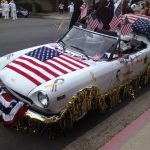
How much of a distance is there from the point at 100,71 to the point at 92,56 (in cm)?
50

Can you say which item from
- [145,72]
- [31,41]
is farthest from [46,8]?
[145,72]

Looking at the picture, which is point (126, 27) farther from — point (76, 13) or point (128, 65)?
point (76, 13)

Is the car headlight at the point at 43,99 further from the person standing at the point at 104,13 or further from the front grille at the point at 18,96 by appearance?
the person standing at the point at 104,13

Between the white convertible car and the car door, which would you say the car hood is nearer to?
the white convertible car

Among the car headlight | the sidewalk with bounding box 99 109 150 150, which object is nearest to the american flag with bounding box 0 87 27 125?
the car headlight

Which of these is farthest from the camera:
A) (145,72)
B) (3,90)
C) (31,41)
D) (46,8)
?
(46,8)

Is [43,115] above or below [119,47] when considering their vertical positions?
below

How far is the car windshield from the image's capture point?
21.4 ft

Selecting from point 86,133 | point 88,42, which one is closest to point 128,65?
point 88,42

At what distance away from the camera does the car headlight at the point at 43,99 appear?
16.6 feet

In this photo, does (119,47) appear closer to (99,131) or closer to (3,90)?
(99,131)

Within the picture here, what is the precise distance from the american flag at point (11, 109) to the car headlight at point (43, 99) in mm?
308

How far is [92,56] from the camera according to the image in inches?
250

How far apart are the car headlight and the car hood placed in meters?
0.19
